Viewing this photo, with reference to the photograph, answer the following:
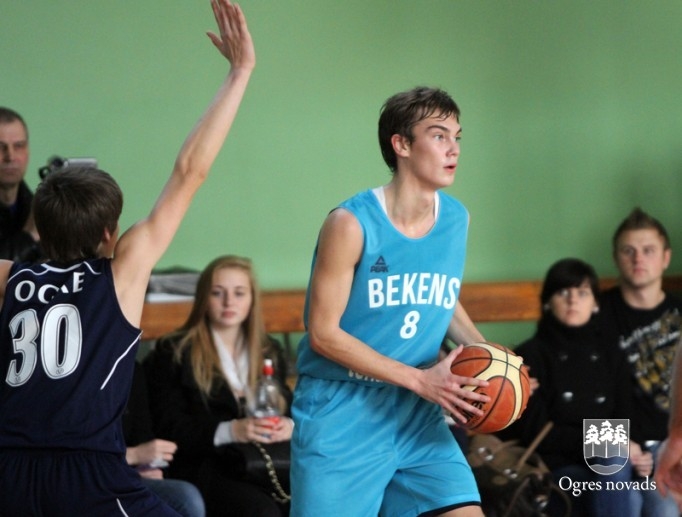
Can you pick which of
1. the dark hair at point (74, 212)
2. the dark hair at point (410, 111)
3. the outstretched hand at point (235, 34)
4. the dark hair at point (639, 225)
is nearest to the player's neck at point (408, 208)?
the dark hair at point (410, 111)

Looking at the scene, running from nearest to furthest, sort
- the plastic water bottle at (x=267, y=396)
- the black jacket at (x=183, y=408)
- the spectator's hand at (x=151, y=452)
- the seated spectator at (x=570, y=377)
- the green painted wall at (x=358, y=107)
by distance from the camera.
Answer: the spectator's hand at (x=151, y=452), the black jacket at (x=183, y=408), the plastic water bottle at (x=267, y=396), the seated spectator at (x=570, y=377), the green painted wall at (x=358, y=107)

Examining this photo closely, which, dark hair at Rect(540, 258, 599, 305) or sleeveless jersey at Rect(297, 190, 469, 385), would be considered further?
dark hair at Rect(540, 258, 599, 305)

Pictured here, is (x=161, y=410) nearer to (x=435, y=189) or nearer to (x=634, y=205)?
(x=435, y=189)

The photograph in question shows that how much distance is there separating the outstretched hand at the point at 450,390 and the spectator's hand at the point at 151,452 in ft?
5.29

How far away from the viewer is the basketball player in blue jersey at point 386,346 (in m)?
3.41

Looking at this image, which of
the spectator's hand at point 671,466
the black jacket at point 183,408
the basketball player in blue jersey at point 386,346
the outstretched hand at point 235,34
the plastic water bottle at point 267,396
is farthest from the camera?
the plastic water bottle at point 267,396

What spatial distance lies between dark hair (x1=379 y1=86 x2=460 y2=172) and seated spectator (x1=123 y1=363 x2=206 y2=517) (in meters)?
1.62

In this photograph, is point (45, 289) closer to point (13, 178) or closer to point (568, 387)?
point (13, 178)

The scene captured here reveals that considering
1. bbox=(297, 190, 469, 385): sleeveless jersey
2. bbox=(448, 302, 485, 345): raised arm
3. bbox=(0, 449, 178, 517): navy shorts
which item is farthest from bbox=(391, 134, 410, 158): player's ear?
bbox=(0, 449, 178, 517): navy shorts

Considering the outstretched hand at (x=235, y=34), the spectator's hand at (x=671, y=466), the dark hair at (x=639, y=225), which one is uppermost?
the outstretched hand at (x=235, y=34)

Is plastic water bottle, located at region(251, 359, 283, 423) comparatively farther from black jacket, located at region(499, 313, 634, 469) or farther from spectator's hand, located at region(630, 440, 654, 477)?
spectator's hand, located at region(630, 440, 654, 477)

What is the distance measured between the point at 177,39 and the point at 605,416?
2719 millimetres

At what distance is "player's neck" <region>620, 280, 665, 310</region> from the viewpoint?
18.4ft

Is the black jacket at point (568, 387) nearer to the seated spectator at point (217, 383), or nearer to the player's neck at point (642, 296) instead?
the player's neck at point (642, 296)
